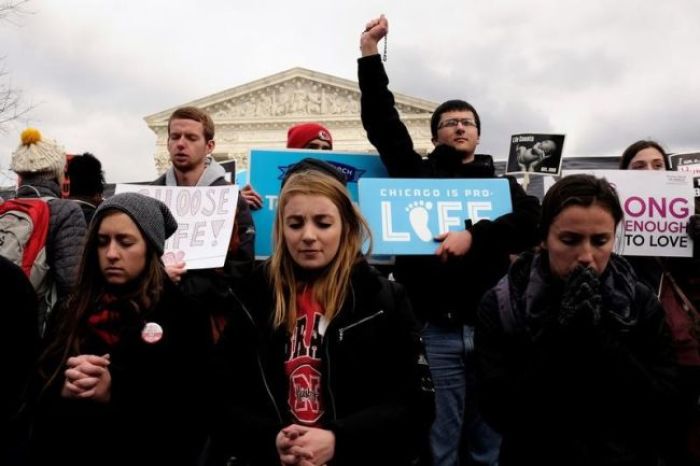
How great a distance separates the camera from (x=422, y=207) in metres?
2.60

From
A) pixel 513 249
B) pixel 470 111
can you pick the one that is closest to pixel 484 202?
pixel 513 249

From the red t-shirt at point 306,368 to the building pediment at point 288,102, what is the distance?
39935 millimetres

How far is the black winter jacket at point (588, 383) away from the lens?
1449mm

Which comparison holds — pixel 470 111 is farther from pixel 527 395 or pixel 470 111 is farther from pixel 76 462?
pixel 76 462

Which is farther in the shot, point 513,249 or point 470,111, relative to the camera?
point 470,111

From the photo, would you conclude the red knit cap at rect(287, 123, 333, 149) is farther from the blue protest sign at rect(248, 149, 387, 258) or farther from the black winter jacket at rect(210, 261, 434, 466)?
the black winter jacket at rect(210, 261, 434, 466)

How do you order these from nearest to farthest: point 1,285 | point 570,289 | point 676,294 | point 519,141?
point 570,289, point 1,285, point 676,294, point 519,141

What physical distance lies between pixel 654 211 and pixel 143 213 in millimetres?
2255

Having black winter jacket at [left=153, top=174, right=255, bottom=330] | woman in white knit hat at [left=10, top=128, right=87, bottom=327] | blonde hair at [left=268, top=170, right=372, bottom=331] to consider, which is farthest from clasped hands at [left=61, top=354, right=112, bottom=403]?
woman in white knit hat at [left=10, top=128, right=87, bottom=327]

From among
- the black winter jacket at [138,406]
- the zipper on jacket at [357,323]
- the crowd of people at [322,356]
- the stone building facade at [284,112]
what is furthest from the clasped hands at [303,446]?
the stone building facade at [284,112]

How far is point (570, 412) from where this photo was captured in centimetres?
148

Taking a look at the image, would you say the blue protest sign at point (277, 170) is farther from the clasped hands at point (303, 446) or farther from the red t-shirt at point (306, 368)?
the clasped hands at point (303, 446)

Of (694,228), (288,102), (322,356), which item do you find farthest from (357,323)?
(288,102)

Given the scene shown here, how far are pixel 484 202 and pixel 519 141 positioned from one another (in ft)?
11.9
